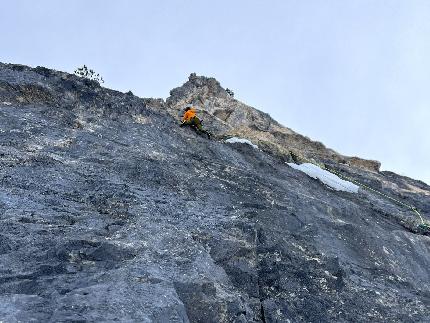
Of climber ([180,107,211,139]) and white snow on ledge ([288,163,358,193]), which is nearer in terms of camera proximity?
white snow on ledge ([288,163,358,193])

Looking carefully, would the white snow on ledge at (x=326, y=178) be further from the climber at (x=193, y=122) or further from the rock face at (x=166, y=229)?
the climber at (x=193, y=122)

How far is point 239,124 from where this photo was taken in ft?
77.8

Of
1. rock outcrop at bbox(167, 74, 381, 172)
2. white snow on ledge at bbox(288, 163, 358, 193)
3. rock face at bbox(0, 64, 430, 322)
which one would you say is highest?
rock outcrop at bbox(167, 74, 381, 172)

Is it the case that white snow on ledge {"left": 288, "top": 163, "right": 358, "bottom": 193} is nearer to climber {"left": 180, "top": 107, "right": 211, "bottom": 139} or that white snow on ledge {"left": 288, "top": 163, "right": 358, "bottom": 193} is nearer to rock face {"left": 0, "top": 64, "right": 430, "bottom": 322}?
rock face {"left": 0, "top": 64, "right": 430, "bottom": 322}

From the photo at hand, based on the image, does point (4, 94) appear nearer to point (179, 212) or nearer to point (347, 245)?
point (179, 212)

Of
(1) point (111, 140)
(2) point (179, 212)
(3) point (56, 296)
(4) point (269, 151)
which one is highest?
(4) point (269, 151)

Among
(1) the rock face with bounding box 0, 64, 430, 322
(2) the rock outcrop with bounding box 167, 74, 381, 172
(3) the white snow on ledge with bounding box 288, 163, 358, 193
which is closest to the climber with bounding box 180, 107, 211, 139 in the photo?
(1) the rock face with bounding box 0, 64, 430, 322

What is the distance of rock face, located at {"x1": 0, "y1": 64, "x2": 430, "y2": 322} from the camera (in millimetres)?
7637

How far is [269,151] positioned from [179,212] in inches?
283

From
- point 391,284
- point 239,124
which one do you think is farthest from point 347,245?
point 239,124

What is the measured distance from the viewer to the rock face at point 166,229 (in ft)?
25.1

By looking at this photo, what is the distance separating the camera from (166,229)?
9508 mm

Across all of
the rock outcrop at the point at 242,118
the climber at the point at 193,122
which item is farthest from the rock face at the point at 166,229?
the rock outcrop at the point at 242,118

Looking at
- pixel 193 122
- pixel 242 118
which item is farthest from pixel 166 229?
pixel 242 118
